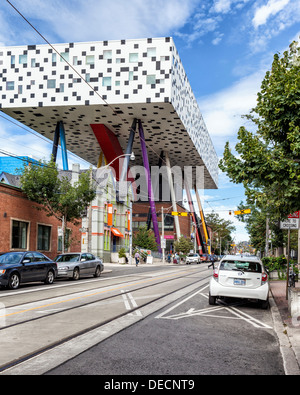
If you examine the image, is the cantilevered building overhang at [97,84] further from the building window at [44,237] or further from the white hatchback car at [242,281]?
the white hatchback car at [242,281]

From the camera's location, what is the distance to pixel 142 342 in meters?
7.36

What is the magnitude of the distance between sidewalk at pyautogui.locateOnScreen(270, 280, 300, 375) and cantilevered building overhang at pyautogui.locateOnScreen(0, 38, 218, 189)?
121 feet

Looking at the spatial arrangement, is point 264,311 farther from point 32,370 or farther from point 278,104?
point 32,370

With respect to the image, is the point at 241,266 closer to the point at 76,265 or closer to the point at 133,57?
the point at 76,265

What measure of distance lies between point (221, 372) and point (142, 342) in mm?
2010

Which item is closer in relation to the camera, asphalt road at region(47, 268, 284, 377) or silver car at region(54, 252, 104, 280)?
asphalt road at region(47, 268, 284, 377)

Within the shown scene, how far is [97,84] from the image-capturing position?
47.5 metres

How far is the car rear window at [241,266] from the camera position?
12.1 meters

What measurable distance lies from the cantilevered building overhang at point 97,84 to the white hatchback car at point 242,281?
35.9m

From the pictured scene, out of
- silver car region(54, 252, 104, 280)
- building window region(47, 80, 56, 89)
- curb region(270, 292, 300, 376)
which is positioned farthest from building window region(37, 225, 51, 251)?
curb region(270, 292, 300, 376)

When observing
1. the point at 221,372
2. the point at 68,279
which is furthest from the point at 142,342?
the point at 68,279

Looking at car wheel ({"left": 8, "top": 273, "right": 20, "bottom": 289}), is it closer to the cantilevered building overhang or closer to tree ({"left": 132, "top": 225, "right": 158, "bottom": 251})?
the cantilevered building overhang

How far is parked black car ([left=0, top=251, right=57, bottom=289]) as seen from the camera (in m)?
16.5

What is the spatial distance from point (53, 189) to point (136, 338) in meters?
22.5
